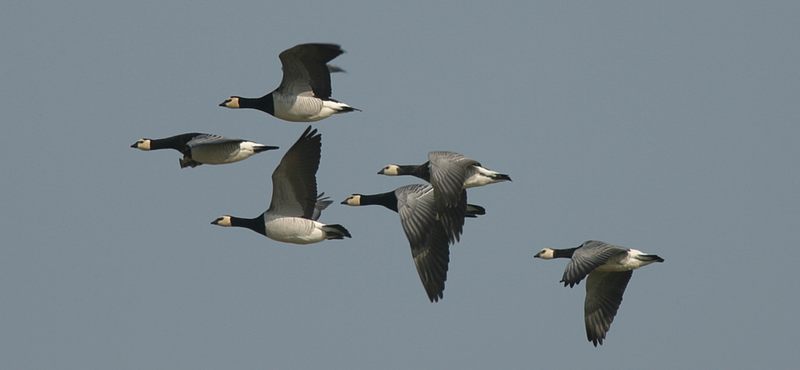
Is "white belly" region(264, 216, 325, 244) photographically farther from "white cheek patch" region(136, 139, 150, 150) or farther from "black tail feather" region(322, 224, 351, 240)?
"white cheek patch" region(136, 139, 150, 150)

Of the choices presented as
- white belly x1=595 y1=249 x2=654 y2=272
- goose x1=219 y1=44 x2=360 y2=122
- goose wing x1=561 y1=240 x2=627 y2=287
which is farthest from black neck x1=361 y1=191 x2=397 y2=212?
white belly x1=595 y1=249 x2=654 y2=272

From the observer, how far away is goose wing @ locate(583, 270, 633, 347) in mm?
23281

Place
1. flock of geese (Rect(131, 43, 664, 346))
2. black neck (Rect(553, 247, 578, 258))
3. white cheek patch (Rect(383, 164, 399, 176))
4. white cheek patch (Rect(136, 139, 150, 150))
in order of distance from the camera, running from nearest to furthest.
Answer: flock of geese (Rect(131, 43, 664, 346))
white cheek patch (Rect(136, 139, 150, 150))
white cheek patch (Rect(383, 164, 399, 176))
black neck (Rect(553, 247, 578, 258))

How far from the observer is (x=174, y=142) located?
24.3 meters

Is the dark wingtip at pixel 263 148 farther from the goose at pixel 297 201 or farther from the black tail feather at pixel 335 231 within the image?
the black tail feather at pixel 335 231

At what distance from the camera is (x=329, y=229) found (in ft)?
74.4

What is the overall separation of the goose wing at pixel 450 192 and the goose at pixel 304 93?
1.90 metres

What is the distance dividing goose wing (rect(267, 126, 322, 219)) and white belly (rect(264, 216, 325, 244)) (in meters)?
0.12

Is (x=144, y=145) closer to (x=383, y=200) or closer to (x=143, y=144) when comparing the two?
(x=143, y=144)

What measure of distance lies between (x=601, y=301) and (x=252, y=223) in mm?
5246

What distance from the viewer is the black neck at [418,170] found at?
23731 millimetres

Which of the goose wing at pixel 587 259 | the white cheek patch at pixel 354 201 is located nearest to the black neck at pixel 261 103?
the white cheek patch at pixel 354 201

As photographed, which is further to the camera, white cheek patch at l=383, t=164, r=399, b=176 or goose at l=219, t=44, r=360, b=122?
white cheek patch at l=383, t=164, r=399, b=176

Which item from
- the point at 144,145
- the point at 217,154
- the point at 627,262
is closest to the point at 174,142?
the point at 144,145
